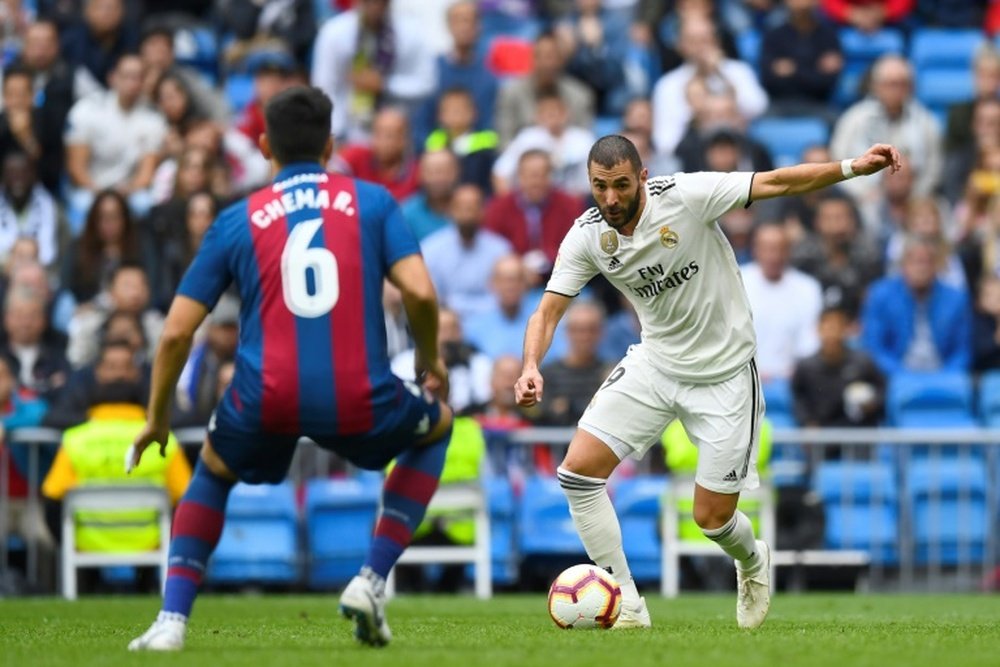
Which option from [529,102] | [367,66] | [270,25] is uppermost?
[270,25]

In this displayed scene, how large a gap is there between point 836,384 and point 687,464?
183cm

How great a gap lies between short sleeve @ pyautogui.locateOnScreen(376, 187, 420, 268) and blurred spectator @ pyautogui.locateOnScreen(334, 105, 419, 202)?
10.1 meters

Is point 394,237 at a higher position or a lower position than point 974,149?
lower

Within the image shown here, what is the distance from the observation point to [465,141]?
18.5 m

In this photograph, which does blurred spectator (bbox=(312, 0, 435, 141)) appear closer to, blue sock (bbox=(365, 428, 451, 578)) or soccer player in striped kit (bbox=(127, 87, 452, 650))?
blue sock (bbox=(365, 428, 451, 578))

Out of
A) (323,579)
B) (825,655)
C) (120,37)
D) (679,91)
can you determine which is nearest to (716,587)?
(323,579)

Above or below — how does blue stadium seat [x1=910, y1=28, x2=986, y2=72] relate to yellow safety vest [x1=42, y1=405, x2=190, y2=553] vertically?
above

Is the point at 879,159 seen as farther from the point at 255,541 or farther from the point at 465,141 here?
the point at 465,141

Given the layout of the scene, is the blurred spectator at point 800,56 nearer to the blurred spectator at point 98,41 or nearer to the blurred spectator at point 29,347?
the blurred spectator at point 98,41

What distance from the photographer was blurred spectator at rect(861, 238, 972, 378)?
53.1ft

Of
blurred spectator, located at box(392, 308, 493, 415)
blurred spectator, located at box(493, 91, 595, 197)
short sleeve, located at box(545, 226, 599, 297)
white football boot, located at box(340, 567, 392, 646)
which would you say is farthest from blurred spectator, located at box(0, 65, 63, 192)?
white football boot, located at box(340, 567, 392, 646)

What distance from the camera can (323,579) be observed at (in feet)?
48.2

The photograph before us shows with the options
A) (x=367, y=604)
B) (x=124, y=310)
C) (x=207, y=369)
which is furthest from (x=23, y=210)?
(x=367, y=604)

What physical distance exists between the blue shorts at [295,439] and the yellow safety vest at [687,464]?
258 inches
